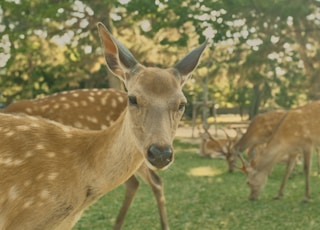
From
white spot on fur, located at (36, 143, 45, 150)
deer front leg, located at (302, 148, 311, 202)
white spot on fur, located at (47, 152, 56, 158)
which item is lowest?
deer front leg, located at (302, 148, 311, 202)

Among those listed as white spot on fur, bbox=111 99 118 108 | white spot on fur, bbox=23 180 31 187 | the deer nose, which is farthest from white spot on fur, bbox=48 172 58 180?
white spot on fur, bbox=111 99 118 108

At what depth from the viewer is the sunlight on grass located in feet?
39.4

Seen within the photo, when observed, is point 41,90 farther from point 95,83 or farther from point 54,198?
point 54,198

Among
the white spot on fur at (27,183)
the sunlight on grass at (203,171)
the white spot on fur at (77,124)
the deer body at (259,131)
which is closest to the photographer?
the white spot on fur at (27,183)

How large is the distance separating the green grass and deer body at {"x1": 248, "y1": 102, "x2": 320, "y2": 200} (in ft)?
1.18

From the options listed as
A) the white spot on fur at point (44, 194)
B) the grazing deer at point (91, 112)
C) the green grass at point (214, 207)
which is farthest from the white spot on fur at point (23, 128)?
the green grass at point (214, 207)

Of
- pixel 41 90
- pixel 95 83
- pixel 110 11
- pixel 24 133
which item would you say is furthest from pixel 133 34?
pixel 24 133

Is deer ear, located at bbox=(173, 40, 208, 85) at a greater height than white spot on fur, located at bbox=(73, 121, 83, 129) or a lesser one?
greater

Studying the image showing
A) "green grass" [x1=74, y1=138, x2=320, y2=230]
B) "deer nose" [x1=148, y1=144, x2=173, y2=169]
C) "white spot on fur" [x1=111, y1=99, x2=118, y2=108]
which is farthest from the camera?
"green grass" [x1=74, y1=138, x2=320, y2=230]

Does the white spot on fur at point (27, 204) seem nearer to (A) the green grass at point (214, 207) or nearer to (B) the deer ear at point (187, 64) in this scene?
(B) the deer ear at point (187, 64)

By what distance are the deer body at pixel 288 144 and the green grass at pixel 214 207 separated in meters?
0.36

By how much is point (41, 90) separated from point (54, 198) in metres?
20.8

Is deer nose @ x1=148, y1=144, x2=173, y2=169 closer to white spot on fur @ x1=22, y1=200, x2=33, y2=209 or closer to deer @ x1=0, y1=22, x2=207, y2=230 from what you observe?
deer @ x1=0, y1=22, x2=207, y2=230

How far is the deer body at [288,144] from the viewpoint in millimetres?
8742
